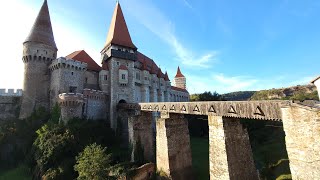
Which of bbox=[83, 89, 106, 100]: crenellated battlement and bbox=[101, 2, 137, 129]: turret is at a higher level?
bbox=[101, 2, 137, 129]: turret

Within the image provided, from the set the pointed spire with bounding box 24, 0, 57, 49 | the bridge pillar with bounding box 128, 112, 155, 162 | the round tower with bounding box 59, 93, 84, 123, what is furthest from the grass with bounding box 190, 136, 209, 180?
the pointed spire with bounding box 24, 0, 57, 49

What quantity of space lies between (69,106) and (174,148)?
14623 mm

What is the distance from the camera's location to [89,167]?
1631 cm

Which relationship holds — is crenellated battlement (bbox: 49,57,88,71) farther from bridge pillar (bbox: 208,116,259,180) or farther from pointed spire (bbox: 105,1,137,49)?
bridge pillar (bbox: 208,116,259,180)

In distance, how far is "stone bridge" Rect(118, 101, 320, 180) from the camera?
7.82 metres

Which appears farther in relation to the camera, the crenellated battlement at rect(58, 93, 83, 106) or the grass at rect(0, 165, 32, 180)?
the crenellated battlement at rect(58, 93, 83, 106)

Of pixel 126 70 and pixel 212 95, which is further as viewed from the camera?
pixel 212 95

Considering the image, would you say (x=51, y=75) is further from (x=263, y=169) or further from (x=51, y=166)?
(x=263, y=169)

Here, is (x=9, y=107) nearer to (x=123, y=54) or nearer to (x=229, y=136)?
(x=123, y=54)

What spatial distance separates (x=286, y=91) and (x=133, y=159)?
66174mm

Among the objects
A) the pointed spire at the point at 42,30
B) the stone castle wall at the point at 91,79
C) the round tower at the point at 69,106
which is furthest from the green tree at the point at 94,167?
the pointed spire at the point at 42,30

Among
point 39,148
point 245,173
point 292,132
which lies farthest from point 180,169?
point 39,148

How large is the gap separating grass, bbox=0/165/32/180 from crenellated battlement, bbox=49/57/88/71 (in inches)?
485

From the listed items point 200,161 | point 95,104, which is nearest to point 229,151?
point 200,161
